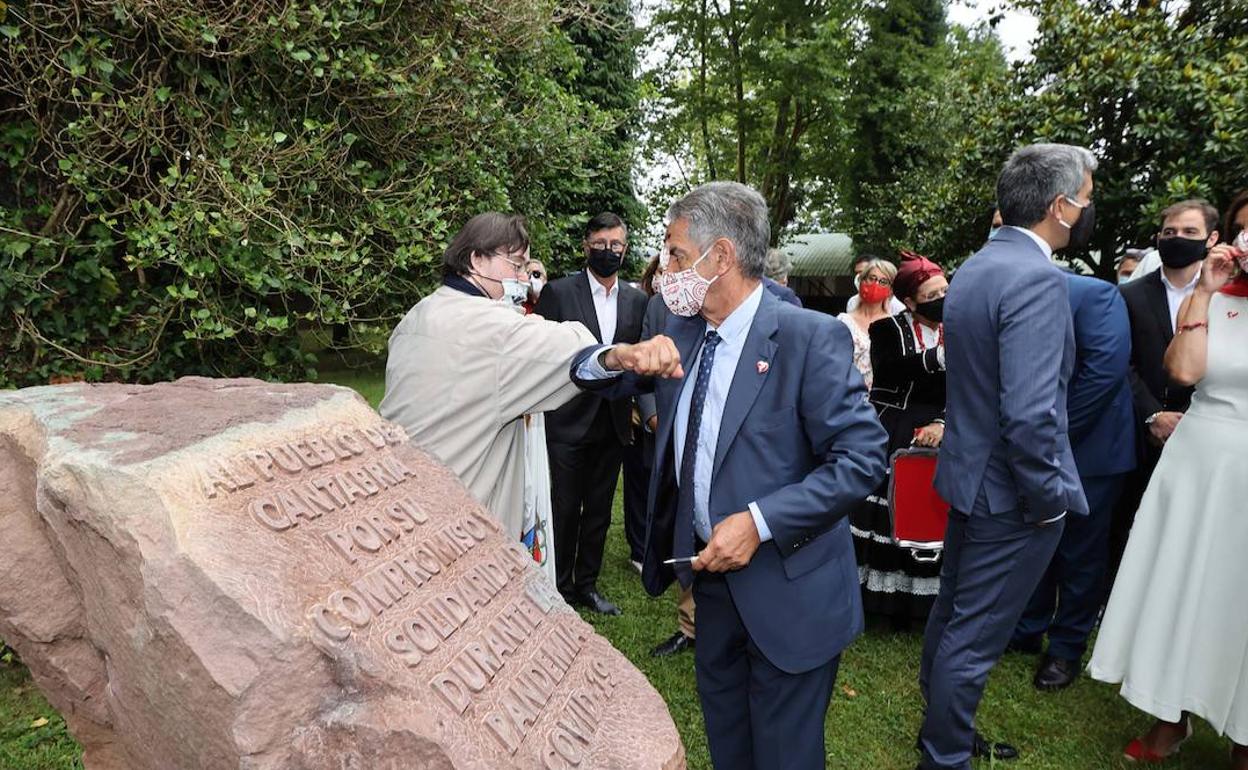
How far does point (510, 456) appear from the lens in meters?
3.05

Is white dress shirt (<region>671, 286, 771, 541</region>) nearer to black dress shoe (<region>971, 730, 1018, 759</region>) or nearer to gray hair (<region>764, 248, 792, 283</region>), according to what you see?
black dress shoe (<region>971, 730, 1018, 759</region>)

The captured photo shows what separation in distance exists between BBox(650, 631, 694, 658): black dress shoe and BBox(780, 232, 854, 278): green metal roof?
81.7ft

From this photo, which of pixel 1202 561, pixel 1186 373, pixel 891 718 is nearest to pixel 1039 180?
pixel 1186 373

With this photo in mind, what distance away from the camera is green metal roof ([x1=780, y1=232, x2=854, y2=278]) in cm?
2881

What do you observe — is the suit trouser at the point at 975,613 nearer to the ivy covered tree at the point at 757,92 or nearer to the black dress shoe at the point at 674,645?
the black dress shoe at the point at 674,645

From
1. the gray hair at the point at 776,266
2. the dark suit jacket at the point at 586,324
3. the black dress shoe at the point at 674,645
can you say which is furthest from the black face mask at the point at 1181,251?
the black dress shoe at the point at 674,645

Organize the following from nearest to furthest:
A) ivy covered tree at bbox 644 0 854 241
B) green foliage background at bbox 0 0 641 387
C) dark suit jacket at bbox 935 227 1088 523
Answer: dark suit jacket at bbox 935 227 1088 523 → green foliage background at bbox 0 0 641 387 → ivy covered tree at bbox 644 0 854 241

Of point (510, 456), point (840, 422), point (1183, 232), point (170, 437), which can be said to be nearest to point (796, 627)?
point (840, 422)

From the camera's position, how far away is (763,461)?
226 cm

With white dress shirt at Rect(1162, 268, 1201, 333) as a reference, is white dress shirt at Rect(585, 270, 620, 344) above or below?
below

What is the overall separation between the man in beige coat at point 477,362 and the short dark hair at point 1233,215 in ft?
8.98

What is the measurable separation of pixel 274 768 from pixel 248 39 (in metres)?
3.21

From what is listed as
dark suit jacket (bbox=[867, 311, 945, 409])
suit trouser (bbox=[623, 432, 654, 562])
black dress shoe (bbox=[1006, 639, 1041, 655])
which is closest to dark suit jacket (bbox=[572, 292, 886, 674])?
dark suit jacket (bbox=[867, 311, 945, 409])

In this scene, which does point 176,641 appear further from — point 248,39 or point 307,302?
point 307,302
